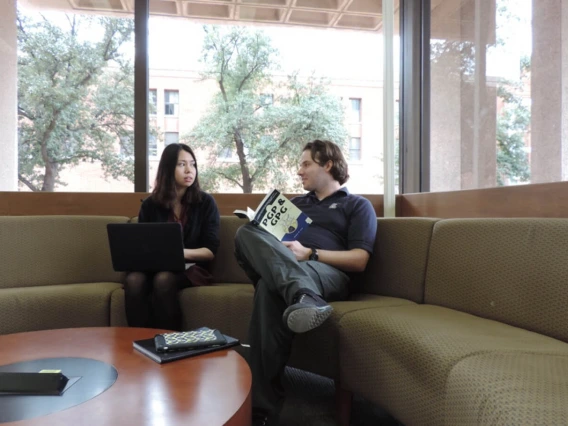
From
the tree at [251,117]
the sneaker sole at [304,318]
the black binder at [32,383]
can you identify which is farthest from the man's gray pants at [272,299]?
the tree at [251,117]

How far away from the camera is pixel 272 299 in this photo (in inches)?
67.2

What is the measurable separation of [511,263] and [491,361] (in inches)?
24.0

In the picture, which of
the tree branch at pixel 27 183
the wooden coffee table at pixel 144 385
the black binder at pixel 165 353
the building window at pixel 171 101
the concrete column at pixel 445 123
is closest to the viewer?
the wooden coffee table at pixel 144 385

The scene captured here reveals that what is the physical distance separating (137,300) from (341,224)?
3.52 feet

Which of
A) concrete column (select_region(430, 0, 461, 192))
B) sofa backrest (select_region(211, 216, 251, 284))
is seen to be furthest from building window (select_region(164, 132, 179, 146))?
concrete column (select_region(430, 0, 461, 192))

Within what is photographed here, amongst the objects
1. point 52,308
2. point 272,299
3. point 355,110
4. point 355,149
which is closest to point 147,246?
point 52,308

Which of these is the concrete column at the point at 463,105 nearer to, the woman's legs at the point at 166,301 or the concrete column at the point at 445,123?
the concrete column at the point at 445,123

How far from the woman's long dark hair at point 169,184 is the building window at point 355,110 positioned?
154 centimetres

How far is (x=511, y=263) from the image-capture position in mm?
1571

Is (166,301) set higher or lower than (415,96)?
lower

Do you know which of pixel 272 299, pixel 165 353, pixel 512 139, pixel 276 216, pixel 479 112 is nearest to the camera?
pixel 165 353

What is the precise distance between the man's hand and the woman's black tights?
0.60 meters

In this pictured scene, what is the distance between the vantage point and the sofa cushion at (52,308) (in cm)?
202

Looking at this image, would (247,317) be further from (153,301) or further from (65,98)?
(65,98)
